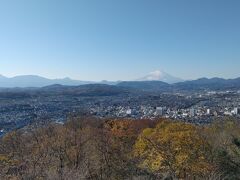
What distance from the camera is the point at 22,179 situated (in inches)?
571

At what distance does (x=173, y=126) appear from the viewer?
106 ft

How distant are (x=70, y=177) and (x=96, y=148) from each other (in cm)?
1126

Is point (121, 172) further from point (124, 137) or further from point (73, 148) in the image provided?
point (124, 137)

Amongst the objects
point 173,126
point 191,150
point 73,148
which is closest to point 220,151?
point 191,150

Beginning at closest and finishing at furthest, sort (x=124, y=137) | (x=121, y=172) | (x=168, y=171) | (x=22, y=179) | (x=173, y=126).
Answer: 1. (x=22, y=179)
2. (x=121, y=172)
3. (x=168, y=171)
4. (x=173, y=126)
5. (x=124, y=137)

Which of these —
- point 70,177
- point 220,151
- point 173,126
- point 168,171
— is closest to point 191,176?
point 168,171

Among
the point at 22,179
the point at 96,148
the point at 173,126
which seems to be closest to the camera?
the point at 22,179

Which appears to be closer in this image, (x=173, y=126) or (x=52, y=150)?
(x=52, y=150)

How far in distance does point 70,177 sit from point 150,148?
13.6m

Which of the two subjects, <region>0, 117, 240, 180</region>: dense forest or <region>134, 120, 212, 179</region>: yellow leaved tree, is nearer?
<region>0, 117, 240, 180</region>: dense forest

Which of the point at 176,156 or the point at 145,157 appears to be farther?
the point at 145,157

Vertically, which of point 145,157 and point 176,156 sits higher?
point 176,156

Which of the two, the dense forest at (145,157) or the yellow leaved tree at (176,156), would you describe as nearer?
the dense forest at (145,157)

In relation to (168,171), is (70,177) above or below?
above
